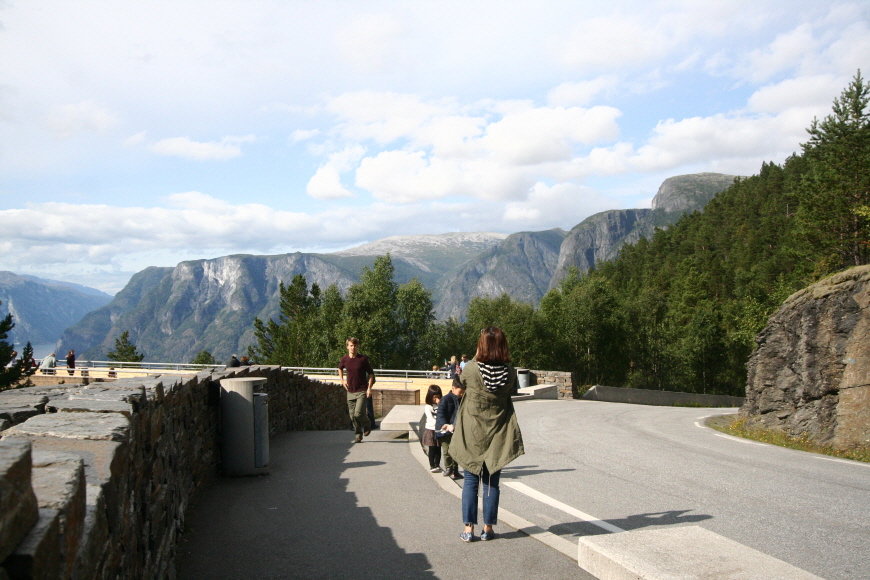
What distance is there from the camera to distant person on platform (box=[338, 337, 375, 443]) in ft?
38.1

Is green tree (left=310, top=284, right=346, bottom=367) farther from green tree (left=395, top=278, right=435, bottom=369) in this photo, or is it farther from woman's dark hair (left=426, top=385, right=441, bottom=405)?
woman's dark hair (left=426, top=385, right=441, bottom=405)

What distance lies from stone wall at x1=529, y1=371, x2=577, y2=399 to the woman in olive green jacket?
2554 centimetres

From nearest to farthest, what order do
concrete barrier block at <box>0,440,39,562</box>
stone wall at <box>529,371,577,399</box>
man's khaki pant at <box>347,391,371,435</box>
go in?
1. concrete barrier block at <box>0,440,39,562</box>
2. man's khaki pant at <box>347,391,371,435</box>
3. stone wall at <box>529,371,577,399</box>

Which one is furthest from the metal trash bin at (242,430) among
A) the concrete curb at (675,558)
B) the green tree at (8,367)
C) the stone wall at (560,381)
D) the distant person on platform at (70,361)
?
the distant person on platform at (70,361)

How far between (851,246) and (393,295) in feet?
140

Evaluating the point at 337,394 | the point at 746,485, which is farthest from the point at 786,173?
the point at 746,485

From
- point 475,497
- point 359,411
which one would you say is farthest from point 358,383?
point 475,497

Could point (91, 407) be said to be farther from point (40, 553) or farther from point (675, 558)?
point (675, 558)

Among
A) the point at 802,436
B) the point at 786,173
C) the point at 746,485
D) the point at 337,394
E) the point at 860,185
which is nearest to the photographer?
the point at 746,485

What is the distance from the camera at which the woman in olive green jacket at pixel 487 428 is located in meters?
5.60

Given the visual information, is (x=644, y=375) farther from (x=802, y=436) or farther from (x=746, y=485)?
(x=746, y=485)

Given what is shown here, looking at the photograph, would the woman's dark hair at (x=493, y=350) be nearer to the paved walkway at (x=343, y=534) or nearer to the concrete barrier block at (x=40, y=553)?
the paved walkway at (x=343, y=534)

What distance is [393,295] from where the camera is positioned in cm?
7175

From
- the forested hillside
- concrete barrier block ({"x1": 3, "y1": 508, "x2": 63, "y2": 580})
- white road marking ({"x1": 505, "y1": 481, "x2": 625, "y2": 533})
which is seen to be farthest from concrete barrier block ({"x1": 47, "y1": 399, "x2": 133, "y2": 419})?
the forested hillside
